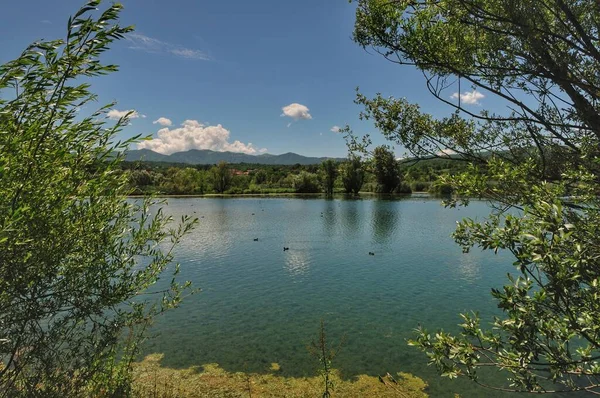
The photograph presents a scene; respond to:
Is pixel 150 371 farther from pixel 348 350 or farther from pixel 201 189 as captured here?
pixel 201 189

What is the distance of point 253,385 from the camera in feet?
37.4

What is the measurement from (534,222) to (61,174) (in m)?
6.31

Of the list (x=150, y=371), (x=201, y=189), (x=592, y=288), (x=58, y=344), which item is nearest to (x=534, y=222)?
(x=592, y=288)

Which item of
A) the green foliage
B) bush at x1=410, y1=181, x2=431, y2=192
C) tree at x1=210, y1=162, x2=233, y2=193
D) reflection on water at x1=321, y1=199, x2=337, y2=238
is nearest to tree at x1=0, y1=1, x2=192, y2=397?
reflection on water at x1=321, y1=199, x2=337, y2=238

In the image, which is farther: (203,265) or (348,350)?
(203,265)

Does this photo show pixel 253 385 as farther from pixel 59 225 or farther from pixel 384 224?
pixel 384 224

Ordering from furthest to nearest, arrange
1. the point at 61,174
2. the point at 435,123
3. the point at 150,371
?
the point at 150,371 → the point at 435,123 → the point at 61,174

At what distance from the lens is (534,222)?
3.45 metres

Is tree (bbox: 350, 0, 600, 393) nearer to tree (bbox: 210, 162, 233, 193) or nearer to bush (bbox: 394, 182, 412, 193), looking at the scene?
bush (bbox: 394, 182, 412, 193)

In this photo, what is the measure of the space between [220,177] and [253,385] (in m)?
120

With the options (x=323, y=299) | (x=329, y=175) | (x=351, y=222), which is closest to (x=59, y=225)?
(x=323, y=299)

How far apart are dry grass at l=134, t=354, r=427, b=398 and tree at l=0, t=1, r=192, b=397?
5.28 m

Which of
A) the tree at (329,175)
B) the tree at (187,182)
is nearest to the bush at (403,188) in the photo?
the tree at (329,175)

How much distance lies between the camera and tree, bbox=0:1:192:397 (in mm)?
4117
